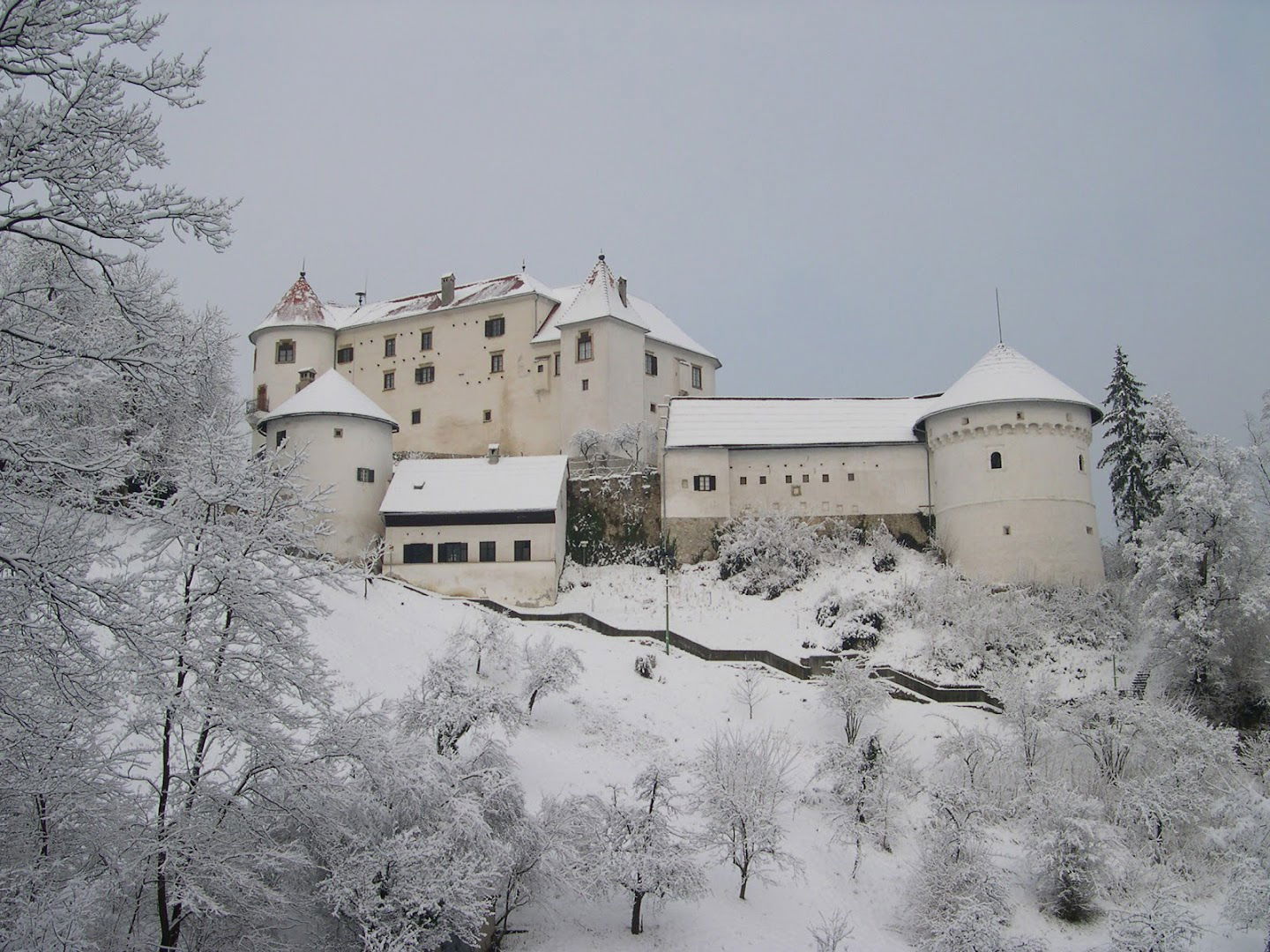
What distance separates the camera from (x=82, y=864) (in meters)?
13.7

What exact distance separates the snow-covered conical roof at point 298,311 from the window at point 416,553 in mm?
21436

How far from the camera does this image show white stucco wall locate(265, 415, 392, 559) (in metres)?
41.6

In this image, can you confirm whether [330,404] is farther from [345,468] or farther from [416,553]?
[416,553]

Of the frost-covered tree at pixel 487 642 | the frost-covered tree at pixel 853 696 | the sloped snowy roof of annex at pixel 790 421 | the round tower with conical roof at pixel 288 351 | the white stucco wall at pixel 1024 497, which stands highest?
the round tower with conical roof at pixel 288 351

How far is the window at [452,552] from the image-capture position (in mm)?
41219

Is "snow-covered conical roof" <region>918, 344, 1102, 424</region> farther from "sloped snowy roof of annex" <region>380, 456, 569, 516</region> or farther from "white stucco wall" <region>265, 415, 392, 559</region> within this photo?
"white stucco wall" <region>265, 415, 392, 559</region>

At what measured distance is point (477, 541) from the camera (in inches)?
1629

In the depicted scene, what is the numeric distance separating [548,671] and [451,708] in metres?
7.14

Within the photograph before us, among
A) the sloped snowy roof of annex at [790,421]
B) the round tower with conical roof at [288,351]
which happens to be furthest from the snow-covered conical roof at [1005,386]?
the round tower with conical roof at [288,351]

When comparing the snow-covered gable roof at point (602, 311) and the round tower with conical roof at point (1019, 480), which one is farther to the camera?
the snow-covered gable roof at point (602, 311)

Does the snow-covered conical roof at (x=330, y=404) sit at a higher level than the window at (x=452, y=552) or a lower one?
higher

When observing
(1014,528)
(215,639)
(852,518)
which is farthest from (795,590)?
(215,639)

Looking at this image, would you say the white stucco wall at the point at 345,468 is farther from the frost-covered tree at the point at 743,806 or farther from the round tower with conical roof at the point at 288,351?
the frost-covered tree at the point at 743,806

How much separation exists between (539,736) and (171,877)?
1510 cm
